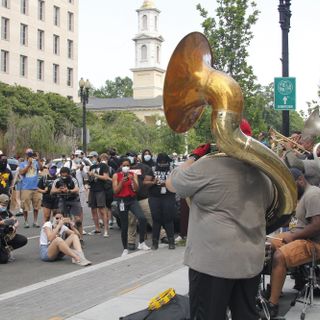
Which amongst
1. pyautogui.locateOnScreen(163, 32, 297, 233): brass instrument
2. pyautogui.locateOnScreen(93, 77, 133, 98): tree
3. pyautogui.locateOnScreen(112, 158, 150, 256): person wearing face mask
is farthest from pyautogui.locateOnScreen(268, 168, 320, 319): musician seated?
pyautogui.locateOnScreen(93, 77, 133, 98): tree

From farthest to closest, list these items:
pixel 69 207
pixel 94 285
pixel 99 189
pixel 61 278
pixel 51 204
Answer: pixel 99 189
pixel 51 204
pixel 69 207
pixel 61 278
pixel 94 285

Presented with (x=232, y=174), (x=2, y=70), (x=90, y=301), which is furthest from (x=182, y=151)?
(x=232, y=174)

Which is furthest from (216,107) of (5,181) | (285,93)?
(5,181)

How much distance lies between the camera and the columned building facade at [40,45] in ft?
219

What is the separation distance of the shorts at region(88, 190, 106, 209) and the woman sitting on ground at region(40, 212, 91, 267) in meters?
2.80

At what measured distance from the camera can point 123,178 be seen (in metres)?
10.5

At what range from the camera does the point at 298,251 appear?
231 inches

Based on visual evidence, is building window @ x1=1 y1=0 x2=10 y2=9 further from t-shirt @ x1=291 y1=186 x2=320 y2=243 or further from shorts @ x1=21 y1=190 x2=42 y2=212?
t-shirt @ x1=291 y1=186 x2=320 y2=243

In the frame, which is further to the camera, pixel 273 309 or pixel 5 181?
pixel 5 181

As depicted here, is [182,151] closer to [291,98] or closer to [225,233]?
[291,98]

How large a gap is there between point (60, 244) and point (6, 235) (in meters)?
0.89

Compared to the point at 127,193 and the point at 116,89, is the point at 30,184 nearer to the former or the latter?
the point at 127,193

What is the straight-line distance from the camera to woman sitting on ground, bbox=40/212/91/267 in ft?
30.8

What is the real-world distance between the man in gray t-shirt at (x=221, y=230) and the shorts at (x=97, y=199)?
28.7 ft
